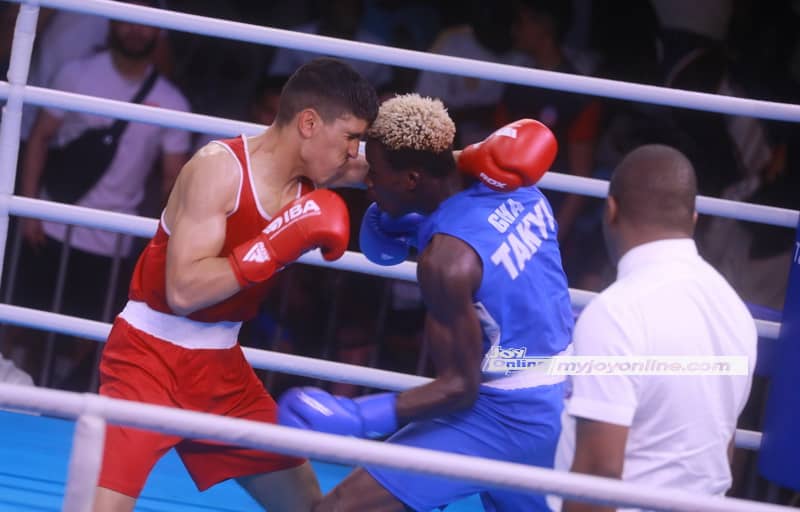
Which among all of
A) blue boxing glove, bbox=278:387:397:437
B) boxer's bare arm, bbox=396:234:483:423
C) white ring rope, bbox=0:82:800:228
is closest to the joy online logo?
boxer's bare arm, bbox=396:234:483:423

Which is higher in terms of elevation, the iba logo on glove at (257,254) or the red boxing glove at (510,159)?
the red boxing glove at (510,159)

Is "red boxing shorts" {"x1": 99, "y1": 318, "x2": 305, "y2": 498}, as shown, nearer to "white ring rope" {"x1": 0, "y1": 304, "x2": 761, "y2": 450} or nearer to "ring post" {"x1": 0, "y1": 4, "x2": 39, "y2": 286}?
"white ring rope" {"x1": 0, "y1": 304, "x2": 761, "y2": 450}

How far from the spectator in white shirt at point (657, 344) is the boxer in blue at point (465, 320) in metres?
0.44

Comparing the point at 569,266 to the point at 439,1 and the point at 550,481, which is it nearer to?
the point at 439,1

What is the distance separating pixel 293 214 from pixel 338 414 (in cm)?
40

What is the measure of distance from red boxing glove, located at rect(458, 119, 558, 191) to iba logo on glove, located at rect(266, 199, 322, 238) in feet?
A: 1.22

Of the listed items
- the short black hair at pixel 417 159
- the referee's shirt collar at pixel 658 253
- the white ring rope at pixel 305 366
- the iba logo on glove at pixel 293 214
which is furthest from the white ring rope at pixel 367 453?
the white ring rope at pixel 305 366

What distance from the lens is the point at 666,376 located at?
1625 mm

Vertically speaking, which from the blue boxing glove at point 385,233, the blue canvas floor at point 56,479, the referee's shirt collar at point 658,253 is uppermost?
the blue boxing glove at point 385,233

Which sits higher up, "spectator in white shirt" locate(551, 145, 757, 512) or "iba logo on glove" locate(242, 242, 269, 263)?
"iba logo on glove" locate(242, 242, 269, 263)

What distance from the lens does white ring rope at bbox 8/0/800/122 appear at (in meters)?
2.72

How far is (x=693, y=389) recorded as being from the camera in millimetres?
1648

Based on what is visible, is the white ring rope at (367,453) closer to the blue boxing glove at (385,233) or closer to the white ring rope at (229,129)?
the blue boxing glove at (385,233)

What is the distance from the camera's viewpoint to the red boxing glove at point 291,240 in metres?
2.13
